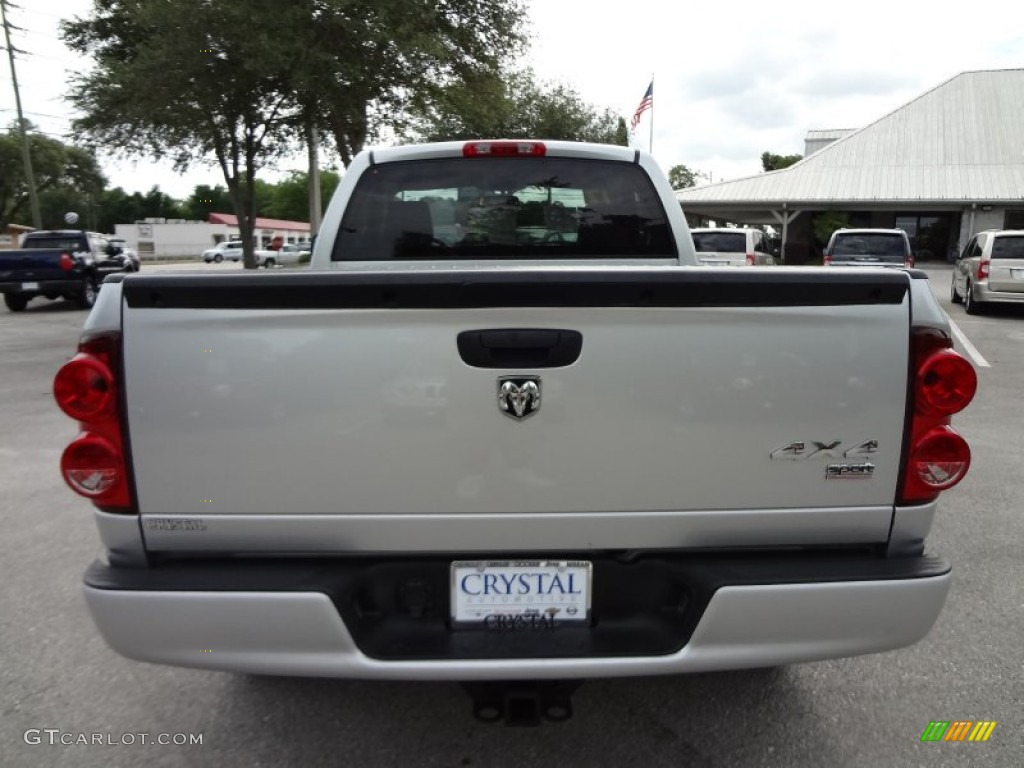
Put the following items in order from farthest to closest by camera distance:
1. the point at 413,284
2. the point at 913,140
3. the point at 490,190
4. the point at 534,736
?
the point at 913,140 < the point at 490,190 < the point at 534,736 < the point at 413,284

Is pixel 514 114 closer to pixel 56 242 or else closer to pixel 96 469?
pixel 56 242

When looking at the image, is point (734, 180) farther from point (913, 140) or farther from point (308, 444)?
point (308, 444)

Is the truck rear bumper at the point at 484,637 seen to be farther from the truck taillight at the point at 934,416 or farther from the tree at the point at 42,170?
the tree at the point at 42,170

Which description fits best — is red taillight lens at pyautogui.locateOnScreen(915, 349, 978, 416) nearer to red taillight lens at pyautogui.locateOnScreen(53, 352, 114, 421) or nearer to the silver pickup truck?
the silver pickup truck

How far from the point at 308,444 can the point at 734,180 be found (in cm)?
3522

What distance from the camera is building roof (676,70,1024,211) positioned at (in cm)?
3086

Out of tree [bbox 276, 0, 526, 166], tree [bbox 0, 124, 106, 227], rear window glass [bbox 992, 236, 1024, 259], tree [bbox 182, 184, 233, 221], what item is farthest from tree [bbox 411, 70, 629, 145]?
tree [bbox 182, 184, 233, 221]

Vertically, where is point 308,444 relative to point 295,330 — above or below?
below

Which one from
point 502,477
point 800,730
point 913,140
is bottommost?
point 800,730

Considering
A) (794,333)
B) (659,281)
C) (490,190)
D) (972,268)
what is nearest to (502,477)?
(659,281)

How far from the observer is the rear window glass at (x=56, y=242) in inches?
701

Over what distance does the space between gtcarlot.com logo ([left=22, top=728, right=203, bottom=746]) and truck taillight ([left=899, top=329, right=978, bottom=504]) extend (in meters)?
2.35

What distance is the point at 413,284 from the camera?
1939 mm

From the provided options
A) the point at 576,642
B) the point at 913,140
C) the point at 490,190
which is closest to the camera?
the point at 576,642
